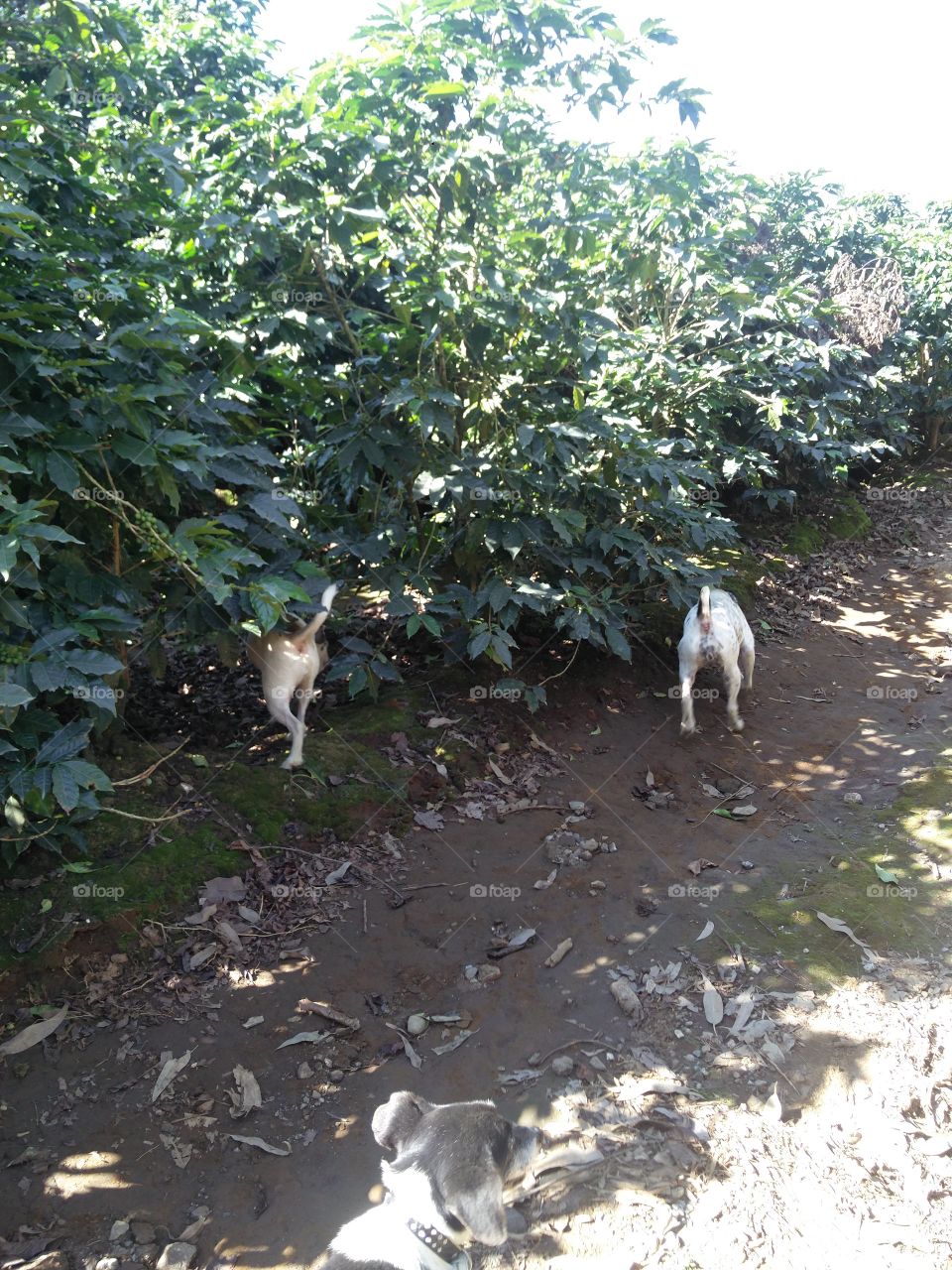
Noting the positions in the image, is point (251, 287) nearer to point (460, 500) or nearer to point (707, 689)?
point (460, 500)

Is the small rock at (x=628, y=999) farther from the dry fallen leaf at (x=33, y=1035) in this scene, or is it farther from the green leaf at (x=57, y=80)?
the green leaf at (x=57, y=80)

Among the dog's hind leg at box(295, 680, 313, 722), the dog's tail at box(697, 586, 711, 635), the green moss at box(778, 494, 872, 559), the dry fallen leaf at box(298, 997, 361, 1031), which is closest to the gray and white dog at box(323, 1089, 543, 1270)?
the dry fallen leaf at box(298, 997, 361, 1031)

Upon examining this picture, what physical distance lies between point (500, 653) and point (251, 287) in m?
2.47

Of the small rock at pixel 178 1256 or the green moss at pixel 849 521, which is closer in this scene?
the small rock at pixel 178 1256

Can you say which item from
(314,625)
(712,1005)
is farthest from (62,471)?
(712,1005)

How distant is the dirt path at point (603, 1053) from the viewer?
265 cm

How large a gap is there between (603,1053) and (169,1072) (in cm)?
166

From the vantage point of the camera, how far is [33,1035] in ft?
10.9

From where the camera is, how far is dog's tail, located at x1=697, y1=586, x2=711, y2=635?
19.6 feet

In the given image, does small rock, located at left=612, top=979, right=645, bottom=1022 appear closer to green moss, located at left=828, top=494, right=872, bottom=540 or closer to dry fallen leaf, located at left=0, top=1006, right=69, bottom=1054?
dry fallen leaf, located at left=0, top=1006, right=69, bottom=1054

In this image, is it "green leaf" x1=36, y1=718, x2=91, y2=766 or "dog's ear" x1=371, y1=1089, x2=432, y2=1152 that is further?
"green leaf" x1=36, y1=718, x2=91, y2=766

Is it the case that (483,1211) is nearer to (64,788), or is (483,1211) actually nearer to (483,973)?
(483,973)

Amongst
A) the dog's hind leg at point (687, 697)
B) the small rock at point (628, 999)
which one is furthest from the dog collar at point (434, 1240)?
the dog's hind leg at point (687, 697)

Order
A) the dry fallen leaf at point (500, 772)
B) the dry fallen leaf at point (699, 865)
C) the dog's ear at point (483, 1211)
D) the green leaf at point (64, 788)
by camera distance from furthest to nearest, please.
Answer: the dry fallen leaf at point (500, 772)
the dry fallen leaf at point (699, 865)
the green leaf at point (64, 788)
the dog's ear at point (483, 1211)
